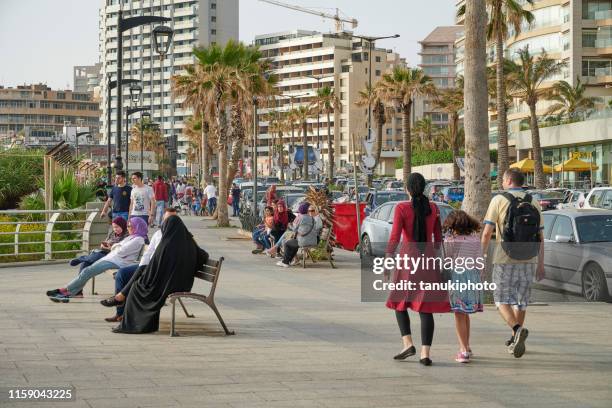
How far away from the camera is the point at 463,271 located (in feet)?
31.7

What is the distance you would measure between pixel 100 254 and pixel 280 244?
8174 millimetres

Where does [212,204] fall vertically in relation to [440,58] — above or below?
below

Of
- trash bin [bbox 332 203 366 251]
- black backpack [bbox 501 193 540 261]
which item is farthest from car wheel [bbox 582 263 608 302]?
trash bin [bbox 332 203 366 251]

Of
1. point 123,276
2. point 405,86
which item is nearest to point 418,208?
point 123,276

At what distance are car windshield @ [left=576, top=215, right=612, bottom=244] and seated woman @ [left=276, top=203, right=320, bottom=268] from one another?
5.96m

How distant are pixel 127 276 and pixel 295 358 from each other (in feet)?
12.5

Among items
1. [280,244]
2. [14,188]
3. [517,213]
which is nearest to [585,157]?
[14,188]

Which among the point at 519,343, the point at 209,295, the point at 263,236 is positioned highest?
the point at 209,295

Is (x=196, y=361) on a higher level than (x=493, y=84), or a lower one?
lower

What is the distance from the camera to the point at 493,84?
237ft

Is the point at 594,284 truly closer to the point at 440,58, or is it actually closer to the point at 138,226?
the point at 138,226

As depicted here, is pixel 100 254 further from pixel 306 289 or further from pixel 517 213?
pixel 517 213

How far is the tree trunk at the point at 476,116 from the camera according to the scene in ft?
48.4

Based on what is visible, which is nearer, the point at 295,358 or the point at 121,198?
the point at 295,358
